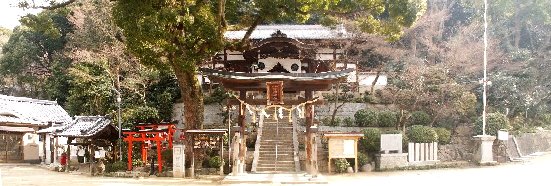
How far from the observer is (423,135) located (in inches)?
963

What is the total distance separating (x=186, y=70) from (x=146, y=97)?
1266cm

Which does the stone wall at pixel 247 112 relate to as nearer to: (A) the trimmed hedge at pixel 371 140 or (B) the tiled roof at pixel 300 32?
(B) the tiled roof at pixel 300 32

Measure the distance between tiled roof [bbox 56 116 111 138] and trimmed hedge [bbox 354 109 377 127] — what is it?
12737 millimetres

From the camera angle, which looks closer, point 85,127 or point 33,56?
point 85,127

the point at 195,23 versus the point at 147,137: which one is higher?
the point at 195,23

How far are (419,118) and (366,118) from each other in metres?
3.07

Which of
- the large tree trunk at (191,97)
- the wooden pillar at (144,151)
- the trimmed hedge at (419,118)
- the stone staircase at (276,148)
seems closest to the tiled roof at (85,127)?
the wooden pillar at (144,151)

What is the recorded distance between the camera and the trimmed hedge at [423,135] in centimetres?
2444

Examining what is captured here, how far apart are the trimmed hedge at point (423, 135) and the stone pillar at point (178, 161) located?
11.1m

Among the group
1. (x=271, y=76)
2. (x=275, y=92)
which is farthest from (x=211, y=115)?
(x=271, y=76)

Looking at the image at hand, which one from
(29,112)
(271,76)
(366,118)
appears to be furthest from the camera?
(29,112)

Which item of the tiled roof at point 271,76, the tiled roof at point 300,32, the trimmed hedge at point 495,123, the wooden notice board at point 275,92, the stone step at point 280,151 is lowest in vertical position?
the stone step at point 280,151

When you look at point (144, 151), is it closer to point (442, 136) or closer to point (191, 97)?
point (191, 97)

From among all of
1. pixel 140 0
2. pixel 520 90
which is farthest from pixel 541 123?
pixel 140 0
